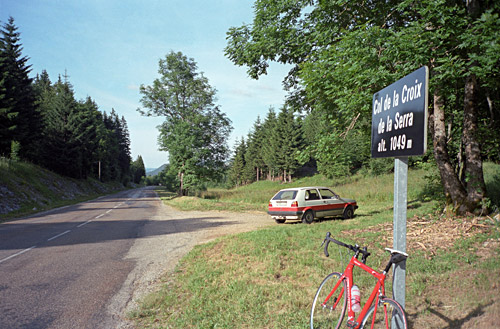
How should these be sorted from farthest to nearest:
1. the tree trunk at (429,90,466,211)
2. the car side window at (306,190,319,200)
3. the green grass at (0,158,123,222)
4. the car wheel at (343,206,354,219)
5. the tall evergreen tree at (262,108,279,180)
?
the tall evergreen tree at (262,108,279,180), the green grass at (0,158,123,222), the car wheel at (343,206,354,219), the car side window at (306,190,319,200), the tree trunk at (429,90,466,211)

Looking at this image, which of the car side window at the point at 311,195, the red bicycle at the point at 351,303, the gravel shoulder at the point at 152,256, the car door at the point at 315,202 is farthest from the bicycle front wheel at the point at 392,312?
the car side window at the point at 311,195

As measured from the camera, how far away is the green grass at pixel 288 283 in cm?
412

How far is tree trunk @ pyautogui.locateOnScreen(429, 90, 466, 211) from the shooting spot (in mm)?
8211

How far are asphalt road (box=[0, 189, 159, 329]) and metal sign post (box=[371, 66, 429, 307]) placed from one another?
161 inches

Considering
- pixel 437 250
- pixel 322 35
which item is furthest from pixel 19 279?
pixel 322 35

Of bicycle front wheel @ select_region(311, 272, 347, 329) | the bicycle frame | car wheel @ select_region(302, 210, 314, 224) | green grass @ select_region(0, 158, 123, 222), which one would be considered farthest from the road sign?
green grass @ select_region(0, 158, 123, 222)

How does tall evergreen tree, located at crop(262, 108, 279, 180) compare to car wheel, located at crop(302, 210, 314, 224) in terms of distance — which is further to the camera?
tall evergreen tree, located at crop(262, 108, 279, 180)

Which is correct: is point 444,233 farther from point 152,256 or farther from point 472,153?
point 152,256

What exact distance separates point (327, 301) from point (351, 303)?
48cm

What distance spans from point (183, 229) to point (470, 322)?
11.1 meters

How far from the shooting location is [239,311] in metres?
4.44

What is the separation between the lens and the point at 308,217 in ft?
43.3

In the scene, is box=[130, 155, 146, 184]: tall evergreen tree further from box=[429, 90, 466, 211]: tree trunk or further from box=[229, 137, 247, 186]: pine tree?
box=[429, 90, 466, 211]: tree trunk

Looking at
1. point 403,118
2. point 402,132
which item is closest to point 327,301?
point 402,132
